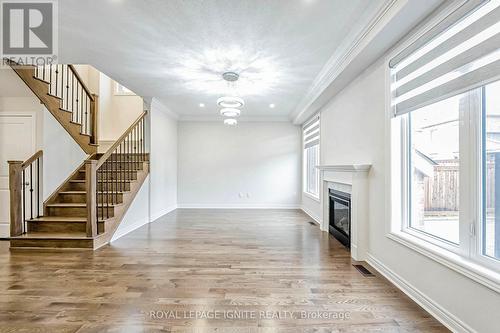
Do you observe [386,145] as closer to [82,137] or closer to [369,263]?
[369,263]

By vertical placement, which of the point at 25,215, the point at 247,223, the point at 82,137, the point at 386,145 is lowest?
the point at 247,223

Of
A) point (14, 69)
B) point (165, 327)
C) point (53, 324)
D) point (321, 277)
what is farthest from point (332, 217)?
point (14, 69)

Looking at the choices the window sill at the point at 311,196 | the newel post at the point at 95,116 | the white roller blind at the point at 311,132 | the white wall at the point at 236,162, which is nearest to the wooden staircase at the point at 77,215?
the newel post at the point at 95,116

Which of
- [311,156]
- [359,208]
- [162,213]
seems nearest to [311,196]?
[311,156]

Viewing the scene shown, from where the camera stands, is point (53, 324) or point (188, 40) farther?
point (188, 40)

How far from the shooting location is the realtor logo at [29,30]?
109 inches

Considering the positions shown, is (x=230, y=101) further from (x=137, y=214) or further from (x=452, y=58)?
(x=137, y=214)

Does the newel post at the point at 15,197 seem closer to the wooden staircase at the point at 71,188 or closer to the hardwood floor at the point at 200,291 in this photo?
the wooden staircase at the point at 71,188

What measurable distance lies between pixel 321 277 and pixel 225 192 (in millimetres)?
5386

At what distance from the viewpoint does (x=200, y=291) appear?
8.63 ft

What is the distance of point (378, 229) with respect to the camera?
10.6 feet

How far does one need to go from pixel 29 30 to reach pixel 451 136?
473 cm

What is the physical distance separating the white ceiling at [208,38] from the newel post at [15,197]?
1937mm

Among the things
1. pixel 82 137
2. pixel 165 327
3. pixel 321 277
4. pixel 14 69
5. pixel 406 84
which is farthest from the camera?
pixel 82 137
